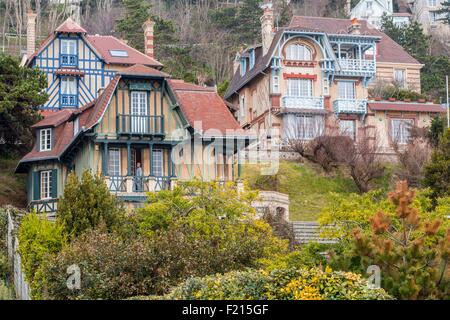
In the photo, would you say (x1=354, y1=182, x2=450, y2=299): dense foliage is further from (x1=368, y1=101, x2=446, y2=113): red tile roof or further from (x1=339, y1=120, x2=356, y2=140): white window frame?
(x1=368, y1=101, x2=446, y2=113): red tile roof

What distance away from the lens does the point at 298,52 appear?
204ft

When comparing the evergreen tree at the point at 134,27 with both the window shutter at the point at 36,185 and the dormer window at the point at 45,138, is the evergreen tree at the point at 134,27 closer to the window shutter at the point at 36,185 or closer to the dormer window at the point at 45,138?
the dormer window at the point at 45,138

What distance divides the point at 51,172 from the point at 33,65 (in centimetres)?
1207

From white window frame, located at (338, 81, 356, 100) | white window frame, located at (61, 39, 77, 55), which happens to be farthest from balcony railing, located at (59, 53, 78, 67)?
white window frame, located at (338, 81, 356, 100)

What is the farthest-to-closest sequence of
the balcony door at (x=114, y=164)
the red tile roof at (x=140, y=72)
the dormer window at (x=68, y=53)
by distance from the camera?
1. the dormer window at (x=68, y=53)
2. the red tile roof at (x=140, y=72)
3. the balcony door at (x=114, y=164)

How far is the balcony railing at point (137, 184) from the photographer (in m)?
44.6

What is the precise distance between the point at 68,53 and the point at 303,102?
1205 centimetres

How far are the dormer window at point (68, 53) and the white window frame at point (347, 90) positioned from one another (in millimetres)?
14189

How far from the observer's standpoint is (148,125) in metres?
45.8

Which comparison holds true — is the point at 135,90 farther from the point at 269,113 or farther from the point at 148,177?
the point at 269,113

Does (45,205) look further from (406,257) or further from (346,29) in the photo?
(346,29)

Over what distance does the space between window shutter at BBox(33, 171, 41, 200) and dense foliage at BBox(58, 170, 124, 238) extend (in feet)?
32.1

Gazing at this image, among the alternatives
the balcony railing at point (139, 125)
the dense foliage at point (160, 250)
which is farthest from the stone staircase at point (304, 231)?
the balcony railing at point (139, 125)
